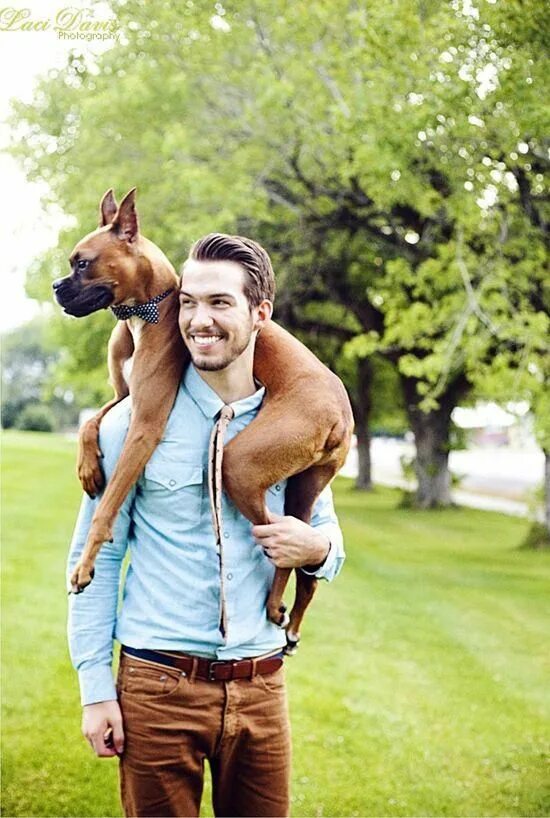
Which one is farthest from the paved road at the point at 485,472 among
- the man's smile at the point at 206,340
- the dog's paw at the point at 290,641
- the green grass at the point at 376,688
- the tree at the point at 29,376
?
the man's smile at the point at 206,340

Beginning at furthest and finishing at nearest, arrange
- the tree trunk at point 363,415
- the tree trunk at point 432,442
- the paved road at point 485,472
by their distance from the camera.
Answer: the paved road at point 485,472 < the tree trunk at point 363,415 < the tree trunk at point 432,442

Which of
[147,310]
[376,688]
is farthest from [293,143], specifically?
[147,310]

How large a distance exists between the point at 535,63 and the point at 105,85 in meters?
3.20

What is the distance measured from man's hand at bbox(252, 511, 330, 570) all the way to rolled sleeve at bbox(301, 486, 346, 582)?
3 centimetres

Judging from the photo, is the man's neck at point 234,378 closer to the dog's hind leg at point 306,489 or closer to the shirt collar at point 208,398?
the shirt collar at point 208,398

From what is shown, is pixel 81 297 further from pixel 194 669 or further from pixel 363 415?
pixel 363 415

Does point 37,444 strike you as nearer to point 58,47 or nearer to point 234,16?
point 234,16

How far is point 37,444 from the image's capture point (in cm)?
739

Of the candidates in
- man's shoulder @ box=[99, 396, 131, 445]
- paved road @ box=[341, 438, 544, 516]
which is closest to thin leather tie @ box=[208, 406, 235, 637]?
man's shoulder @ box=[99, 396, 131, 445]

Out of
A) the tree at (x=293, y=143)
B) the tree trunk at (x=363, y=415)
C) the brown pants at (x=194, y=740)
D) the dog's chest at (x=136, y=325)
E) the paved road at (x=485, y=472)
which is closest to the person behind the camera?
the brown pants at (x=194, y=740)

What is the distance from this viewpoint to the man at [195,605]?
1181 millimetres

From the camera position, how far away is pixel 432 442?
8664 mm

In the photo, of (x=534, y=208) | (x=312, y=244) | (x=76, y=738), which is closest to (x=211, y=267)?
(x=76, y=738)

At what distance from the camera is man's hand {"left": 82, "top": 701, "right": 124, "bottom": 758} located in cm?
118
